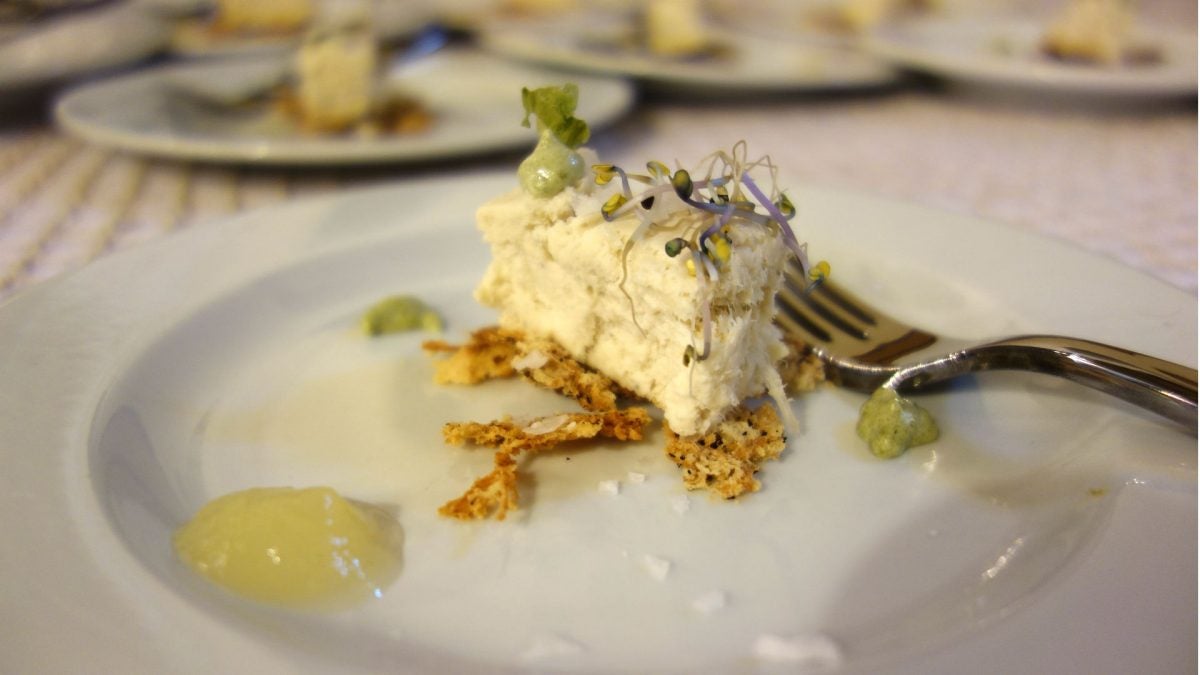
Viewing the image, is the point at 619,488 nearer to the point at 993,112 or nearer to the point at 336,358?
the point at 336,358

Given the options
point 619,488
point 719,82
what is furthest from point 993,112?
point 619,488

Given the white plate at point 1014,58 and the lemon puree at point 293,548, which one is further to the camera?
the white plate at point 1014,58

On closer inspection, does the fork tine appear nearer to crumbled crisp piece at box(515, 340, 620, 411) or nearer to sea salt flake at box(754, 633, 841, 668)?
crumbled crisp piece at box(515, 340, 620, 411)

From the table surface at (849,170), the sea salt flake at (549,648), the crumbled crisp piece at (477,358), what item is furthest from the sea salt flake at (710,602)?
the table surface at (849,170)

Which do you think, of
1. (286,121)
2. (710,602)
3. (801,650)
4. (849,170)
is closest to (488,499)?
(710,602)

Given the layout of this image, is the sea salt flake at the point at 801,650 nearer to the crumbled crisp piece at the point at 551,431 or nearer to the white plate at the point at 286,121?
the crumbled crisp piece at the point at 551,431

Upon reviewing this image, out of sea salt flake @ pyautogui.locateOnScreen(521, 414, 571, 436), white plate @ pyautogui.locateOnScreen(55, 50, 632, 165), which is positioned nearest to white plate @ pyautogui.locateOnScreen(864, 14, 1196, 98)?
white plate @ pyautogui.locateOnScreen(55, 50, 632, 165)

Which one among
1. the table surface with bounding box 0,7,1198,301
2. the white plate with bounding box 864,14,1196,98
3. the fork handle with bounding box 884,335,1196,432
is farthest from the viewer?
the white plate with bounding box 864,14,1196,98
